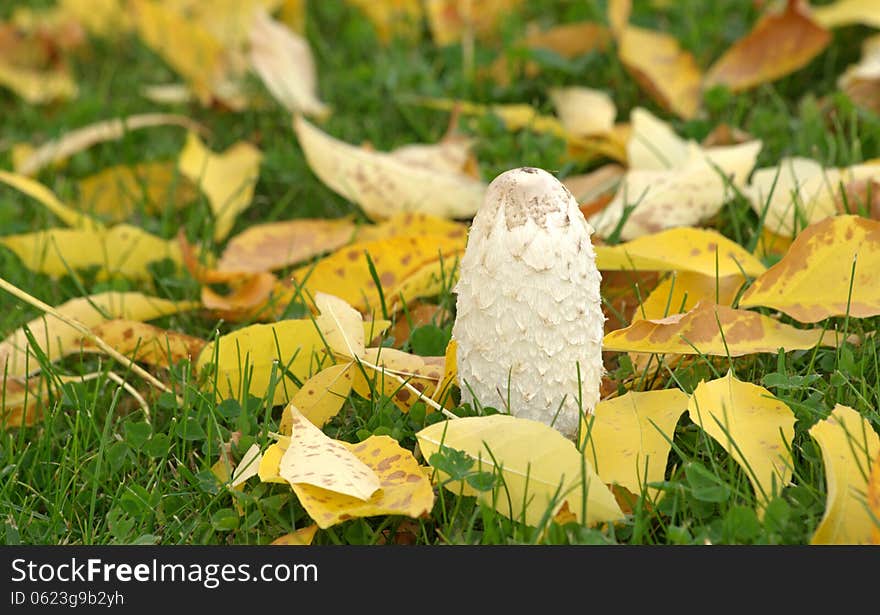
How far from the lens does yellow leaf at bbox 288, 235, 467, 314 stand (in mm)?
2033

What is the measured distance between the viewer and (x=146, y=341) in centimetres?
194

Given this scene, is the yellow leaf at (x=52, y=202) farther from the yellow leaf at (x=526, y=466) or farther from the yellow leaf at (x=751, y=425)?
the yellow leaf at (x=751, y=425)

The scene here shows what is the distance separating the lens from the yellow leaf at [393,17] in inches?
133

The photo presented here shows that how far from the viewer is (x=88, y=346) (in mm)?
1980

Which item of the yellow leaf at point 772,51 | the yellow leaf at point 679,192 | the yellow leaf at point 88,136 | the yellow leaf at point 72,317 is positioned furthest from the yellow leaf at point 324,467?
the yellow leaf at point 772,51

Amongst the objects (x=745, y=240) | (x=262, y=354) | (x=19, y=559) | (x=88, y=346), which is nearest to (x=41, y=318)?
(x=88, y=346)

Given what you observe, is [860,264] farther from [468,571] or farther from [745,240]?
[468,571]

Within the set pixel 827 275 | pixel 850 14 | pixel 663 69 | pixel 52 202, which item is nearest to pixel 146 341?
pixel 52 202

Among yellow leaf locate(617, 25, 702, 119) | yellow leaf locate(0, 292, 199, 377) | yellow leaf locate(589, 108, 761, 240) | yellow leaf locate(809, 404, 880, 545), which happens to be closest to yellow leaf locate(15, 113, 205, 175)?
yellow leaf locate(0, 292, 199, 377)

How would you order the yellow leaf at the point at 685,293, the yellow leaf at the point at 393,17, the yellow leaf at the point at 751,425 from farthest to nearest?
the yellow leaf at the point at 393,17
the yellow leaf at the point at 685,293
the yellow leaf at the point at 751,425

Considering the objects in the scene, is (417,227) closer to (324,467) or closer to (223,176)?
(223,176)

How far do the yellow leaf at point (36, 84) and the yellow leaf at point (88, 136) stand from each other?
0.87 feet

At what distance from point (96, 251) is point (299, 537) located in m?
0.99

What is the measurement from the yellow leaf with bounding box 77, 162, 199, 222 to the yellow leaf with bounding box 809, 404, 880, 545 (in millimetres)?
1589
